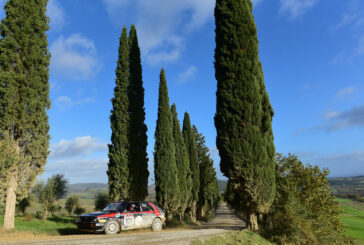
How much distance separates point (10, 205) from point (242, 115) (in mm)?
11523

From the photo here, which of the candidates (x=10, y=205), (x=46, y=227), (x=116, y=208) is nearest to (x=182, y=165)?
(x=46, y=227)

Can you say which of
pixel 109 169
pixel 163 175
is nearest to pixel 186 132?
pixel 163 175

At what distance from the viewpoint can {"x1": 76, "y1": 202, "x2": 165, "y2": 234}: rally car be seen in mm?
10641

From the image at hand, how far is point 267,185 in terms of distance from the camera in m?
12.1

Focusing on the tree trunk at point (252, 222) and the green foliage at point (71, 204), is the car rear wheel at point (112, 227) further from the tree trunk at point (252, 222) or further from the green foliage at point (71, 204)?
the green foliage at point (71, 204)

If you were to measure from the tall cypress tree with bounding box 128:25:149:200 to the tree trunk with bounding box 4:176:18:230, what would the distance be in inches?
293

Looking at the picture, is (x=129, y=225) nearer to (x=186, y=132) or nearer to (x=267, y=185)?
(x=267, y=185)

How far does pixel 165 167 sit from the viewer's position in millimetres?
22359

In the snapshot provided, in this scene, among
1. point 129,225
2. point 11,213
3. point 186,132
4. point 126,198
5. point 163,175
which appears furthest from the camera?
point 186,132

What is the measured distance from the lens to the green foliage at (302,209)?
36.4 feet

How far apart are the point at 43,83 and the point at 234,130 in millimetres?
10138

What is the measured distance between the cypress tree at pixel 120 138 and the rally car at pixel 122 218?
4.69m

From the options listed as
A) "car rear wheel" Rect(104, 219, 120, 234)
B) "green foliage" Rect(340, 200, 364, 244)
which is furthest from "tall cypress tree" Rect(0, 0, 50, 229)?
"green foliage" Rect(340, 200, 364, 244)

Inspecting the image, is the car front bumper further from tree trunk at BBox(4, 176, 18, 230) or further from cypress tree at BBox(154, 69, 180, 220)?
cypress tree at BBox(154, 69, 180, 220)
